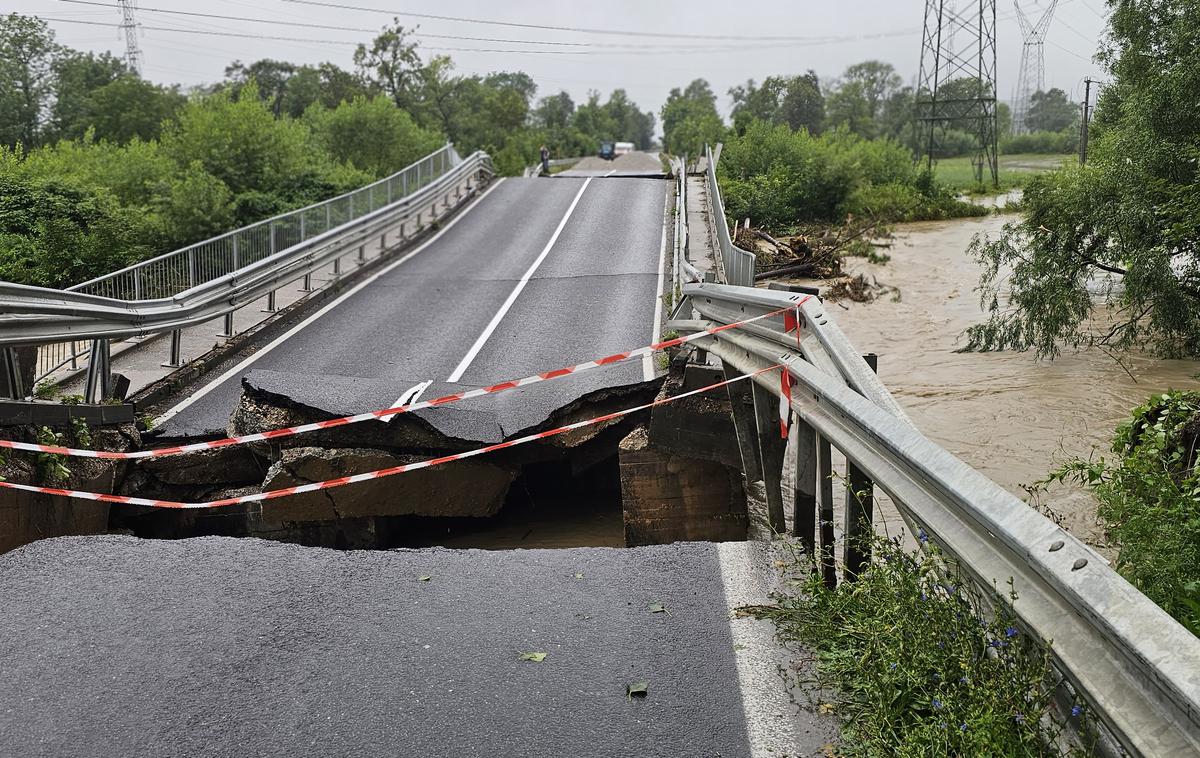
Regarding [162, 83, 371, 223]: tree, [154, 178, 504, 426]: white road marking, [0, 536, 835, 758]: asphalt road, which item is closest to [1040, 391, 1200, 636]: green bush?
[0, 536, 835, 758]: asphalt road

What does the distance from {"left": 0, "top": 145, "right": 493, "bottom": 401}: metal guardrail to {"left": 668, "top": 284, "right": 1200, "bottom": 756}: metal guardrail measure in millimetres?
6430

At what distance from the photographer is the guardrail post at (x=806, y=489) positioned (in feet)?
18.3

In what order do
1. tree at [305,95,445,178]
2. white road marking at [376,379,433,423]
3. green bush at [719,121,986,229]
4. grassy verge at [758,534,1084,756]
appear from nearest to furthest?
grassy verge at [758,534,1084,756] → white road marking at [376,379,433,423] → green bush at [719,121,986,229] → tree at [305,95,445,178]

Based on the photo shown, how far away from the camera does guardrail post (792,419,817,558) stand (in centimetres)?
559

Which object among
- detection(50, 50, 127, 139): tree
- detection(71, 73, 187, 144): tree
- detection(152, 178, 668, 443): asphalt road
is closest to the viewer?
detection(152, 178, 668, 443): asphalt road

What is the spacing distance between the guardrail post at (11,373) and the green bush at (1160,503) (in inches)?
312

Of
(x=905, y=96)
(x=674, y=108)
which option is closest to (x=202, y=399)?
(x=674, y=108)

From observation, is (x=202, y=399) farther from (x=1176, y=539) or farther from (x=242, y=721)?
(x=1176, y=539)

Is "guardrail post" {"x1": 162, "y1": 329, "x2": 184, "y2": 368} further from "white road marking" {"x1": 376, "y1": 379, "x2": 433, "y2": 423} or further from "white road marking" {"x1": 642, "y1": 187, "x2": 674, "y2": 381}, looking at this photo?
"white road marking" {"x1": 642, "y1": 187, "x2": 674, "y2": 381}

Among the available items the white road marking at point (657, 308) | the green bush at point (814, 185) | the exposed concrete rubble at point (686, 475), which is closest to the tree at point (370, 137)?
the green bush at point (814, 185)

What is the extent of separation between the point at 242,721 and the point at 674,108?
419 feet

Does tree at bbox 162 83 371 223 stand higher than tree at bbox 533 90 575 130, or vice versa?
tree at bbox 533 90 575 130

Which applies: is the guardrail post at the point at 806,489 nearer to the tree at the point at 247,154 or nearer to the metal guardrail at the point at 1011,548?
the metal guardrail at the point at 1011,548

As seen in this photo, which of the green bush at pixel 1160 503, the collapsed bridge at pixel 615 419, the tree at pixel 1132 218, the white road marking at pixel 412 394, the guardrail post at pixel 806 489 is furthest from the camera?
the tree at pixel 1132 218
